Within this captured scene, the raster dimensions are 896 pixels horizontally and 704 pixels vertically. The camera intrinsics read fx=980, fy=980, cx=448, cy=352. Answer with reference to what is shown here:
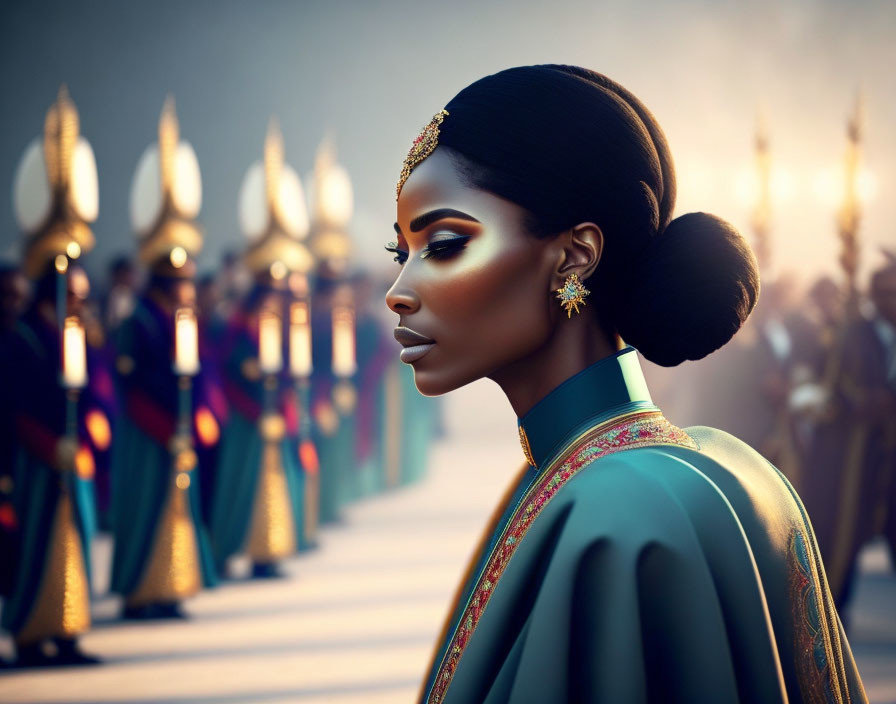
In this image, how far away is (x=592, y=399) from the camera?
1117 mm

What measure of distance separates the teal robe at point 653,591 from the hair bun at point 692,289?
94 millimetres

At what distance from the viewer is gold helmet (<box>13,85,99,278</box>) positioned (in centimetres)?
398

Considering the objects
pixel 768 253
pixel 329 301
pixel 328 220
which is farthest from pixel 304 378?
pixel 768 253

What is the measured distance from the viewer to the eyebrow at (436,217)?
1093 millimetres

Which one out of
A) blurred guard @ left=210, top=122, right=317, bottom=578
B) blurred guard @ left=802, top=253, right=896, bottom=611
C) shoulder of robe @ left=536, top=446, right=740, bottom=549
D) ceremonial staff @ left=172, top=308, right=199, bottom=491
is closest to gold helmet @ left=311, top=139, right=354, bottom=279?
blurred guard @ left=210, top=122, right=317, bottom=578

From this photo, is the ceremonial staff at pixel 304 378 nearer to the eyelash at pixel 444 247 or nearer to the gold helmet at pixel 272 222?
the gold helmet at pixel 272 222

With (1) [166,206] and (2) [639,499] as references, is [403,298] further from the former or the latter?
(1) [166,206]

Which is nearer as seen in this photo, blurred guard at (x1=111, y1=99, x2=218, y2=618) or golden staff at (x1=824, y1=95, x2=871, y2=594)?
golden staff at (x1=824, y1=95, x2=871, y2=594)

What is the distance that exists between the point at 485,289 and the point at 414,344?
0.38 feet

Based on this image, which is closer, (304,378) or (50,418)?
(50,418)

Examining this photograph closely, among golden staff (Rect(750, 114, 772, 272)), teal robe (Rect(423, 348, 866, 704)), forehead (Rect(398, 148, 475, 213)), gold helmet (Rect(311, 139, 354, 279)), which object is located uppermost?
gold helmet (Rect(311, 139, 354, 279))

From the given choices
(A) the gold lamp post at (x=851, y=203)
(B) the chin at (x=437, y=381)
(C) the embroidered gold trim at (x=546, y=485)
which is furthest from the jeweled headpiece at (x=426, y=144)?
(A) the gold lamp post at (x=851, y=203)

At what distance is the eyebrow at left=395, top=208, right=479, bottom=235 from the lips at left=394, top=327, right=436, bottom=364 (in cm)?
12

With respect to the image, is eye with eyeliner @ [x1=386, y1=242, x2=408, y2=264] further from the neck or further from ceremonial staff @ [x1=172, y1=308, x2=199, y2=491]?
ceremonial staff @ [x1=172, y1=308, x2=199, y2=491]
